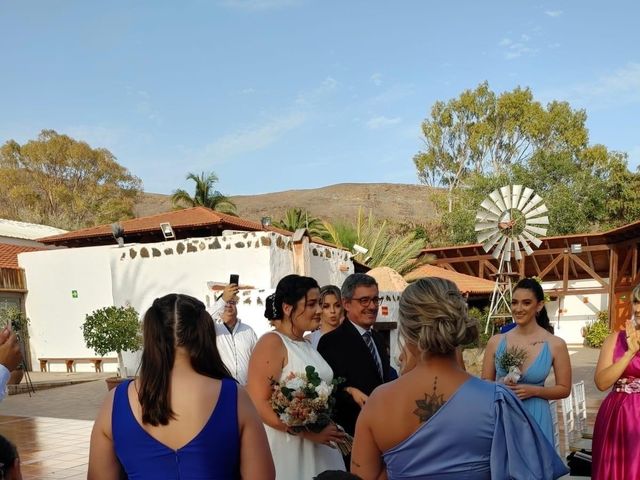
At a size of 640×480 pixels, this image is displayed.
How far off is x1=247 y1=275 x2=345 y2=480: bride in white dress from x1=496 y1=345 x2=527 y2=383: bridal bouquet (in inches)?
46.3

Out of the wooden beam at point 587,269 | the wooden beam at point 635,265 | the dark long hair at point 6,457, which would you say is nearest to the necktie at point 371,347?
the dark long hair at point 6,457

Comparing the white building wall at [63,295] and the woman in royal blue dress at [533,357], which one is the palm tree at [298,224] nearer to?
the white building wall at [63,295]

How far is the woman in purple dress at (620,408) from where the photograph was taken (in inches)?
141

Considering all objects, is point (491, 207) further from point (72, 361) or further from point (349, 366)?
point (349, 366)

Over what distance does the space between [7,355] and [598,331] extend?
24485 mm

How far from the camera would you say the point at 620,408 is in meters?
3.67

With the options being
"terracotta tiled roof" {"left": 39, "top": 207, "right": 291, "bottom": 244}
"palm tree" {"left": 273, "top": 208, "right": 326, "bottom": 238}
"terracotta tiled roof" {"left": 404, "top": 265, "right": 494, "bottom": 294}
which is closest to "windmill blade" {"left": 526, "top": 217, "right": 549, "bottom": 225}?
"terracotta tiled roof" {"left": 404, "top": 265, "right": 494, "bottom": 294}

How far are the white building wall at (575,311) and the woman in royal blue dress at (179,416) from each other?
26.0m

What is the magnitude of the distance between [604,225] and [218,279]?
25.7 metres

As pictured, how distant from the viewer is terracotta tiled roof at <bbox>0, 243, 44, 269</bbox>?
18875 mm

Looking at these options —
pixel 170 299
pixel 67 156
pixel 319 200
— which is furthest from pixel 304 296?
pixel 319 200

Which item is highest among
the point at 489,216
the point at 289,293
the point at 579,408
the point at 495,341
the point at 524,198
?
the point at 524,198

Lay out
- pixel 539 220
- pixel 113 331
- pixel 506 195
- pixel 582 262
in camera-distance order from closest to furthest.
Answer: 1. pixel 113 331
2. pixel 506 195
3. pixel 539 220
4. pixel 582 262

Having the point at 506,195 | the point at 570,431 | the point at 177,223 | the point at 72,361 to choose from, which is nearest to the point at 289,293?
the point at 570,431
